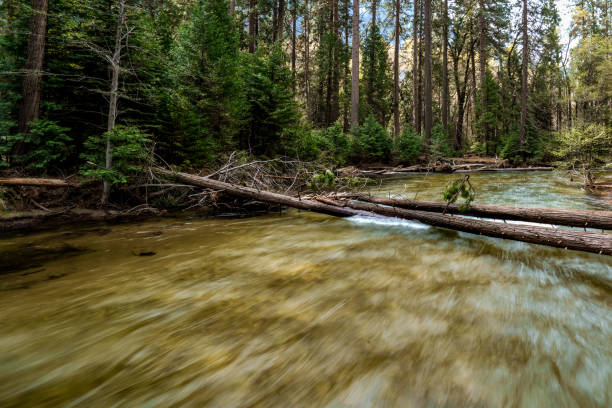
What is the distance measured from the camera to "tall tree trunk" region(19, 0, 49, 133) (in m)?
5.98

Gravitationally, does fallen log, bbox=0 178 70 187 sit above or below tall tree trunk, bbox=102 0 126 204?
below

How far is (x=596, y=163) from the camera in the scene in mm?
10000

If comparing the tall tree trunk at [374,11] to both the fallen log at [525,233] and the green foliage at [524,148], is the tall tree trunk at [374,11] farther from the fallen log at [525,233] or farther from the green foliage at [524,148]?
the fallen log at [525,233]

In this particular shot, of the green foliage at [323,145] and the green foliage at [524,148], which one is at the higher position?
the green foliage at [524,148]

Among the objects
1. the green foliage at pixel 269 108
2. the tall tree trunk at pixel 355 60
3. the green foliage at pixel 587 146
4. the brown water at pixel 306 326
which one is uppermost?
the tall tree trunk at pixel 355 60

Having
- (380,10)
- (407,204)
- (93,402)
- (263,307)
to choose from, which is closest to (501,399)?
(263,307)

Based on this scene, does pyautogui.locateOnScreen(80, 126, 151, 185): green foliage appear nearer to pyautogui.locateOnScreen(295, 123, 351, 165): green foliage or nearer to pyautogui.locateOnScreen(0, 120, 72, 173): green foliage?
pyautogui.locateOnScreen(0, 120, 72, 173): green foliage

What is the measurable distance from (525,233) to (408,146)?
1574cm

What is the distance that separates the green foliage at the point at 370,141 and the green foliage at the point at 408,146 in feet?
3.32

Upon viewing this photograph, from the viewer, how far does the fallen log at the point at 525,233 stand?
9.49 feet

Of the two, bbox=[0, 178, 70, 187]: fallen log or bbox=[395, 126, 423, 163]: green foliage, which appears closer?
bbox=[0, 178, 70, 187]: fallen log

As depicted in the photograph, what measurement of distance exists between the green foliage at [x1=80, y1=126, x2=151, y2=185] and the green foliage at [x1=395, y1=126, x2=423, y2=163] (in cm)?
1559

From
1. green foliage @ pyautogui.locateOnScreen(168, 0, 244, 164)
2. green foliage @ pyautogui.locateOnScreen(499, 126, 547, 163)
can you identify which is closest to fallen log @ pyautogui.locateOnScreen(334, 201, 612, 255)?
green foliage @ pyautogui.locateOnScreen(168, 0, 244, 164)

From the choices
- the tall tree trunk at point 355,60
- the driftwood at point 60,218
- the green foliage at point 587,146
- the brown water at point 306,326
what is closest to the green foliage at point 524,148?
the green foliage at point 587,146
